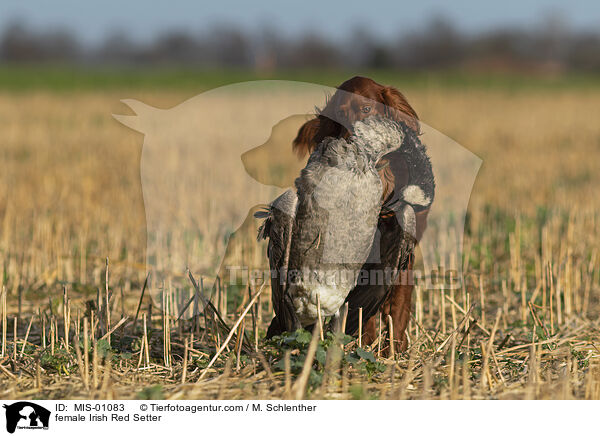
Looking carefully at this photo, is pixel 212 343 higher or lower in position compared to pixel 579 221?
lower

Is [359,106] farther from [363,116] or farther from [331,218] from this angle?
[331,218]

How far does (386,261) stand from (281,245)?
24.3 inches

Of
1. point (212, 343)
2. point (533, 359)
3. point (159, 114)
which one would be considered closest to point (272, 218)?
point (159, 114)

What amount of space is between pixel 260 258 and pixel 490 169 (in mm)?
7582

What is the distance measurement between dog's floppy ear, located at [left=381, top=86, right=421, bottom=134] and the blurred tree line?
5966 centimetres

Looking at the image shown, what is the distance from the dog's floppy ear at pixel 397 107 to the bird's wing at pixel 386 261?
0.45 meters

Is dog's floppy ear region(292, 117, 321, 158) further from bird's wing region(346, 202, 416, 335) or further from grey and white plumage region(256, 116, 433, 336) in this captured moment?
bird's wing region(346, 202, 416, 335)

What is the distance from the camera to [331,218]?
11.1 ft

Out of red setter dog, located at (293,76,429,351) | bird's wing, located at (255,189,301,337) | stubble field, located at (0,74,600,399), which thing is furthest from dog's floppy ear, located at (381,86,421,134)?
stubble field, located at (0,74,600,399)

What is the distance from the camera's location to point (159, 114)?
12.2 ft

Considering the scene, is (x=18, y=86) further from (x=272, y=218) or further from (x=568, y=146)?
(x=272, y=218)
